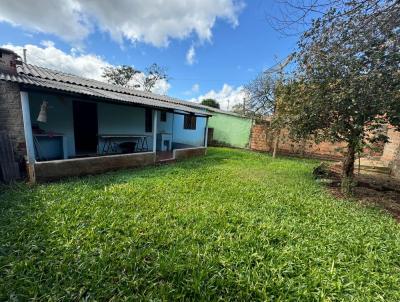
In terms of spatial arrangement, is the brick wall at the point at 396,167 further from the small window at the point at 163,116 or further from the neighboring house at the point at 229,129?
the small window at the point at 163,116

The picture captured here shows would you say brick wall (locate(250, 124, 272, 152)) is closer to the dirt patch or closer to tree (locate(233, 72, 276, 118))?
tree (locate(233, 72, 276, 118))

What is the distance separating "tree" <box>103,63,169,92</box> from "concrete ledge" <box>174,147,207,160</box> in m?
20.5

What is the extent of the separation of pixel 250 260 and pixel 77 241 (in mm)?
2344

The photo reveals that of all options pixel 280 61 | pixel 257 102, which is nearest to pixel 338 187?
pixel 280 61

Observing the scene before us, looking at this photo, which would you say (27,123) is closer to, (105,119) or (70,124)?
(70,124)

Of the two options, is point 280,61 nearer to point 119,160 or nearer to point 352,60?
point 352,60

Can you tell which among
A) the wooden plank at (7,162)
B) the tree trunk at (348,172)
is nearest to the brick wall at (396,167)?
the tree trunk at (348,172)

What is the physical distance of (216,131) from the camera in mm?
16406

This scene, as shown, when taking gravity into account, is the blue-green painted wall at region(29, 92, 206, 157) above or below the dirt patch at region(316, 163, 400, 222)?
above

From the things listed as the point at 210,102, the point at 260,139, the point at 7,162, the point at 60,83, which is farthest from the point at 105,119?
the point at 210,102

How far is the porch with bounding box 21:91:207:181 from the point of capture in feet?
17.5

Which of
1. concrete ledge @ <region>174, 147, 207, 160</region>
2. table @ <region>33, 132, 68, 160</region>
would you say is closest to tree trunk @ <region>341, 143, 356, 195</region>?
concrete ledge @ <region>174, 147, 207, 160</region>

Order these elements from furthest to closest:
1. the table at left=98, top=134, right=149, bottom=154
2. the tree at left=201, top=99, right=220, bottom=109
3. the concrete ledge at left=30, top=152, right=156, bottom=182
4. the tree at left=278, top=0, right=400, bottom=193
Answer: the tree at left=201, top=99, right=220, bottom=109
the table at left=98, top=134, right=149, bottom=154
the concrete ledge at left=30, top=152, right=156, bottom=182
the tree at left=278, top=0, right=400, bottom=193

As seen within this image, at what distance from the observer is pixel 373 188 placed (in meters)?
6.18
